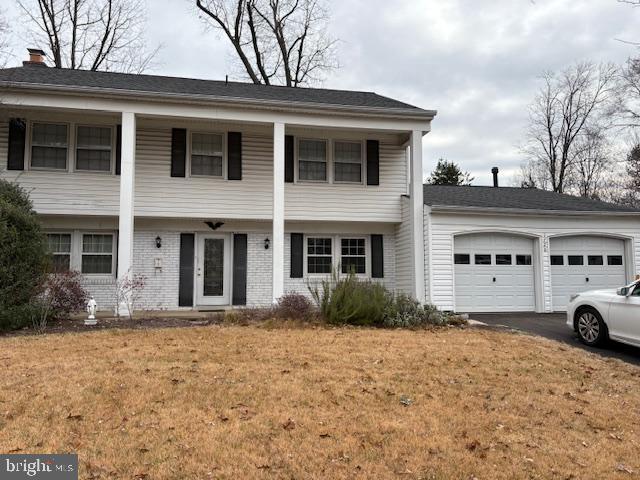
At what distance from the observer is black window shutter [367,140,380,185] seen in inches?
527

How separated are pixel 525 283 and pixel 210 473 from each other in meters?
12.0

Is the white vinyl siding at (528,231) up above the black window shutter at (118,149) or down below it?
below

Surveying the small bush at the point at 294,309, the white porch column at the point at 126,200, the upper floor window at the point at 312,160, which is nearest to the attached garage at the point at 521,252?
the upper floor window at the point at 312,160

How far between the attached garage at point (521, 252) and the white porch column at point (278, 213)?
12.8ft

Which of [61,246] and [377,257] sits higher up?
[61,246]

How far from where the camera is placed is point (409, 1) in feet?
28.9

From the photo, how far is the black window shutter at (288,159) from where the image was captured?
13000mm

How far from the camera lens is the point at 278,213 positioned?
37.4 ft

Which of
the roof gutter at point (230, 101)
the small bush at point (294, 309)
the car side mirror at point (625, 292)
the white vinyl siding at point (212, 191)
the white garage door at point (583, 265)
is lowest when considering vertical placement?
the small bush at point (294, 309)

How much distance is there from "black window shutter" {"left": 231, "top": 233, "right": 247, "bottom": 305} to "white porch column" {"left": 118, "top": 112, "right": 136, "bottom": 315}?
2.93m

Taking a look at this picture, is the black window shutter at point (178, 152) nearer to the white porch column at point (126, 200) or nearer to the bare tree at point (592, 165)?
the white porch column at point (126, 200)

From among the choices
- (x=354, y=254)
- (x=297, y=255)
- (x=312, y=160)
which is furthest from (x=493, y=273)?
(x=312, y=160)

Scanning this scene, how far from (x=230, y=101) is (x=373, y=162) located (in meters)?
4.40

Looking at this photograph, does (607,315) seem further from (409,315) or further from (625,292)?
(409,315)
